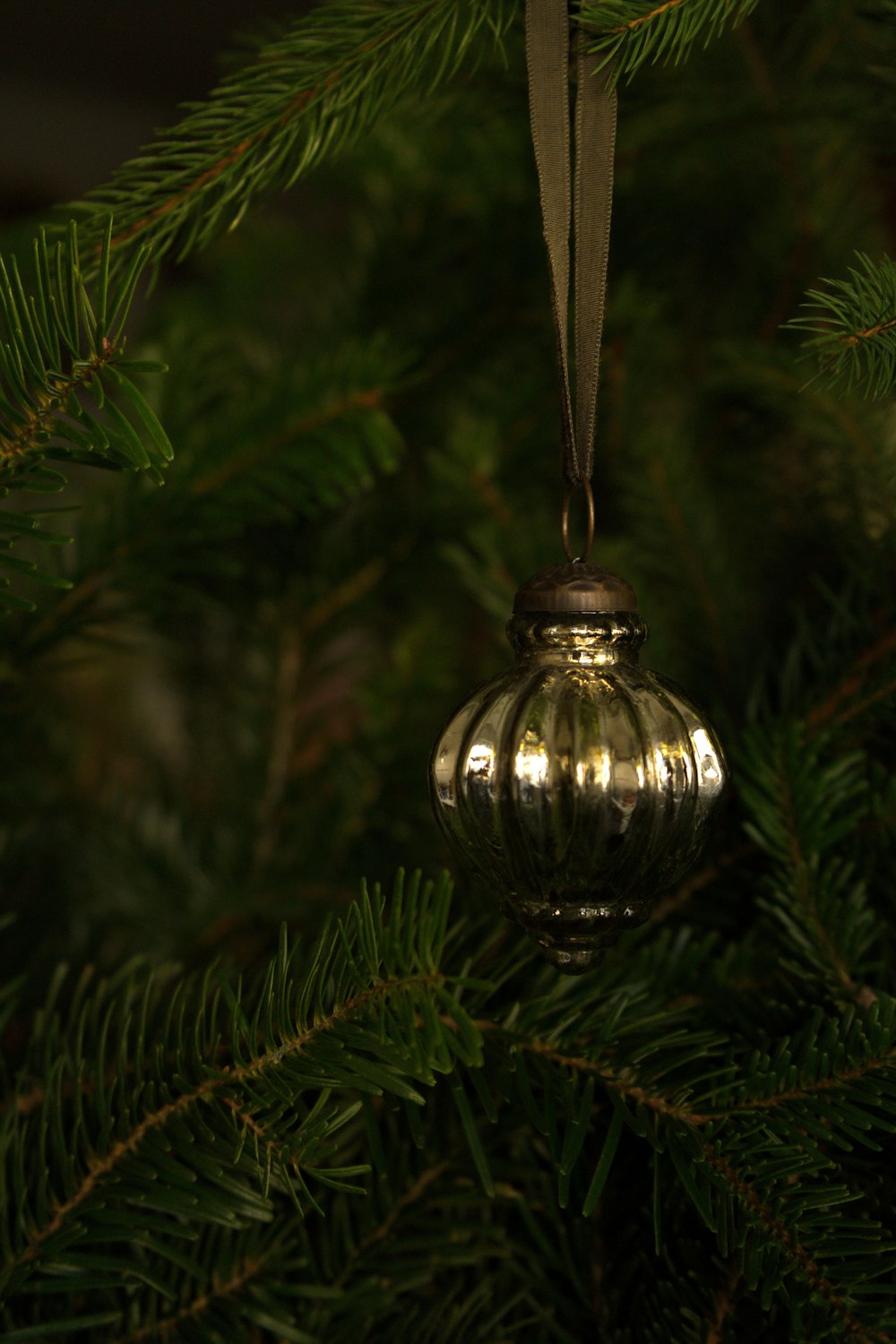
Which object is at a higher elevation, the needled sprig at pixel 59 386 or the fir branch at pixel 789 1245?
the needled sprig at pixel 59 386

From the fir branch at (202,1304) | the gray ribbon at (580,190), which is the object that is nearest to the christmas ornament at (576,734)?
the gray ribbon at (580,190)

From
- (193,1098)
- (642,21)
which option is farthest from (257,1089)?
(642,21)

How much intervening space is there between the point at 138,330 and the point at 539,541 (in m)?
0.33

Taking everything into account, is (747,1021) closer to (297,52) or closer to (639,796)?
(639,796)

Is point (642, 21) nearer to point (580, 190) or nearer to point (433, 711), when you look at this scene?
point (580, 190)

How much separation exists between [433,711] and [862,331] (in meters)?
0.28

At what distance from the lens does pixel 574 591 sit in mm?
222

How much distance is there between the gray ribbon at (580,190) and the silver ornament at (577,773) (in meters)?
0.04

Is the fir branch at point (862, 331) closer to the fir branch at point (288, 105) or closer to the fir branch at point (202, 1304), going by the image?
the fir branch at point (288, 105)

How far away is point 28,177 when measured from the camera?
1.56 m

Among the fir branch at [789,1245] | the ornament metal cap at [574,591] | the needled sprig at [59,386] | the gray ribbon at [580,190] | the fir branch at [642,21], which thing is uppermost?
the fir branch at [642,21]

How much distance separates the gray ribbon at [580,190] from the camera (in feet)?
0.76

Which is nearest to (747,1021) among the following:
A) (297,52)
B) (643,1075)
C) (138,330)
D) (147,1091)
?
(643,1075)

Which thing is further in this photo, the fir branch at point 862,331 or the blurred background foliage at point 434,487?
the blurred background foliage at point 434,487
